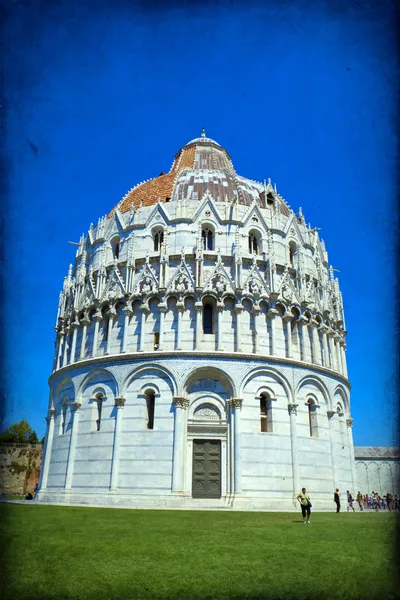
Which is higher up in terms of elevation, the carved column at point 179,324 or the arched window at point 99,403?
the carved column at point 179,324

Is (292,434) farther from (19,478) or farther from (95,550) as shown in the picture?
(19,478)

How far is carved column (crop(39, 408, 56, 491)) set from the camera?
33750 millimetres

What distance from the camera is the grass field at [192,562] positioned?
16.5ft

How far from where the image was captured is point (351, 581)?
588 cm

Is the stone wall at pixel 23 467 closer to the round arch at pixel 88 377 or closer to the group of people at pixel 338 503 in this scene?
the round arch at pixel 88 377

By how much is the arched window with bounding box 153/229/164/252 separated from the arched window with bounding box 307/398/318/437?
16189 millimetres

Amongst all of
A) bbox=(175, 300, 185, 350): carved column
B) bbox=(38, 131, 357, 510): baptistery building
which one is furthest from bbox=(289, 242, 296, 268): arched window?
bbox=(175, 300, 185, 350): carved column

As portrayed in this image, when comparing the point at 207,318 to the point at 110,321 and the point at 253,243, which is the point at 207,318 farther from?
the point at 253,243

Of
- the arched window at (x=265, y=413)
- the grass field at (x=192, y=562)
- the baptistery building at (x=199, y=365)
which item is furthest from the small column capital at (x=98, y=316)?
the grass field at (x=192, y=562)

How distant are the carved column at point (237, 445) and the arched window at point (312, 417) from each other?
20.0 feet

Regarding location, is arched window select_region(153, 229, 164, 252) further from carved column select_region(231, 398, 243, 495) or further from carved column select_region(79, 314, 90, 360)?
carved column select_region(231, 398, 243, 495)

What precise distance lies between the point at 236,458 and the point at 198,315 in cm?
972

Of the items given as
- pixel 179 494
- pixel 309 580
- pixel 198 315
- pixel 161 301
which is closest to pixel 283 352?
pixel 198 315

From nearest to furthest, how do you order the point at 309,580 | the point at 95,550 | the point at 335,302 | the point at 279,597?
1. the point at 279,597
2. the point at 309,580
3. the point at 95,550
4. the point at 335,302
